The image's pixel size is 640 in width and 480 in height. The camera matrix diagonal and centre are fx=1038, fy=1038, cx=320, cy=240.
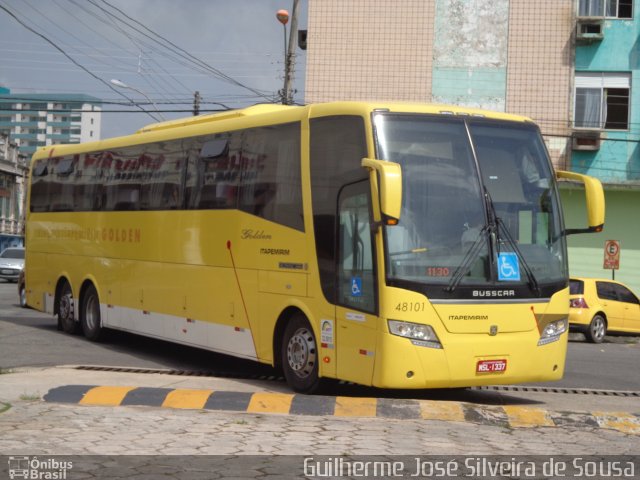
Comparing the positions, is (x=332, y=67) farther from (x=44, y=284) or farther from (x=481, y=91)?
(x=44, y=284)

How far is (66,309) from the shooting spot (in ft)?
62.5

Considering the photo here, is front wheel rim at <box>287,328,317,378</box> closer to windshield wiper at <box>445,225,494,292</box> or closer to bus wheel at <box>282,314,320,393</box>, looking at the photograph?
bus wheel at <box>282,314,320,393</box>

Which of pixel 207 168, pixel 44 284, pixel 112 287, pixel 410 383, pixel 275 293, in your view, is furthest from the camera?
pixel 44 284

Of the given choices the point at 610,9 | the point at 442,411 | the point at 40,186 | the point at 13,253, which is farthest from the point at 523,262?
the point at 13,253

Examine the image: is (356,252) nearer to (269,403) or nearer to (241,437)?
(269,403)

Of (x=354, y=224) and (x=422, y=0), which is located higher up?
(x=422, y=0)

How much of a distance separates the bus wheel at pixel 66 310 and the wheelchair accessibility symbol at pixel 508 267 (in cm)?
1005

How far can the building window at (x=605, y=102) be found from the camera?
32438 millimetres

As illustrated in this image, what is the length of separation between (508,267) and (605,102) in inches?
908

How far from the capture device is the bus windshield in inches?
418

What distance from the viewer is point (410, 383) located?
413 inches

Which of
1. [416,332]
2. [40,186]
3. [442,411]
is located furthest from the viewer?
[40,186]

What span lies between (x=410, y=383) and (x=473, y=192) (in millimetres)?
2117

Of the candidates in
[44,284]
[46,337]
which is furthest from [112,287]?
[44,284]
